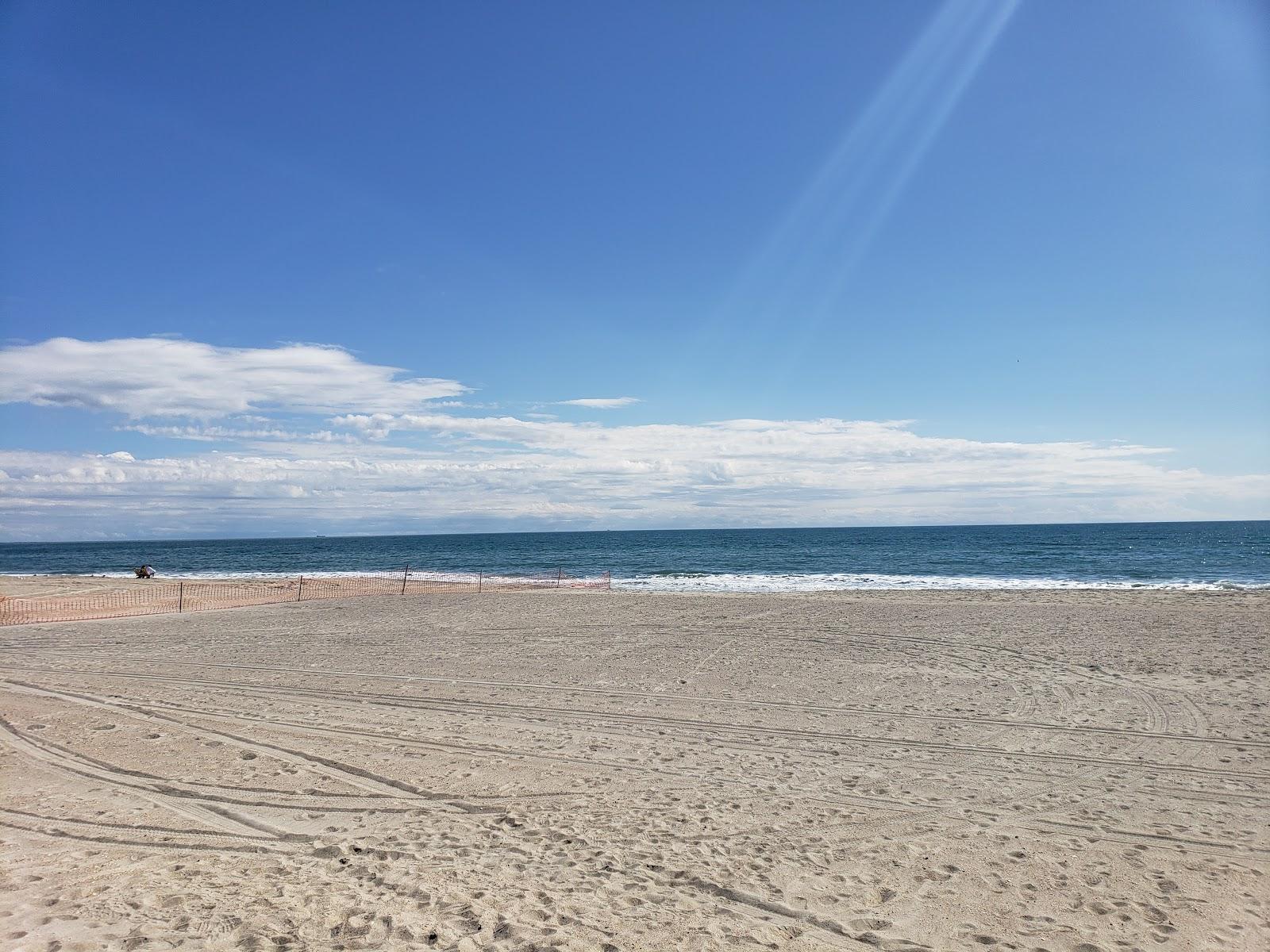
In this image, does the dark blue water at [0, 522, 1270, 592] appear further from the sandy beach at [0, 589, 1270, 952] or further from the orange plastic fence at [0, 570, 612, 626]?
the sandy beach at [0, 589, 1270, 952]

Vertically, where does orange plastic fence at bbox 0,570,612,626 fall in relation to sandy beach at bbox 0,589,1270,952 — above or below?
below

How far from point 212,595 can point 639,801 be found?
1149 inches

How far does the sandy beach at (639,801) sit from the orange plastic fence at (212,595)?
1142cm

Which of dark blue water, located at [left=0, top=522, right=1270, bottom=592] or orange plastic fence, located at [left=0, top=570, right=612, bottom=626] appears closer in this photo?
orange plastic fence, located at [left=0, top=570, right=612, bottom=626]

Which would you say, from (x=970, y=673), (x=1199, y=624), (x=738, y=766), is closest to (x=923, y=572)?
(x=1199, y=624)

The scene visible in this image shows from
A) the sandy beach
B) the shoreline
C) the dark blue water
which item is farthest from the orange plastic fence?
the sandy beach

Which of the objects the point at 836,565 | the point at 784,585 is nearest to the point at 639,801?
the point at 784,585

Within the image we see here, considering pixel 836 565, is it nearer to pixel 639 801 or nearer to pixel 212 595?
pixel 212 595

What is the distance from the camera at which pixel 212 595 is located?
30.5 m

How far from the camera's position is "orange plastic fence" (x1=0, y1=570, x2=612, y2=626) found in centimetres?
2364

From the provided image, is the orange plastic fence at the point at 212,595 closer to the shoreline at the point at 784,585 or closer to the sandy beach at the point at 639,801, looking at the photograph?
the shoreline at the point at 784,585

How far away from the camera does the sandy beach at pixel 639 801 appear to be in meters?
4.71

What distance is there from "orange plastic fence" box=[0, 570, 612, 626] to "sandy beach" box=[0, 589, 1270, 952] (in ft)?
37.5

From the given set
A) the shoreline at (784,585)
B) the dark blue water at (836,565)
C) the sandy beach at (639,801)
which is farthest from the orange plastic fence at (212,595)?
the sandy beach at (639,801)
